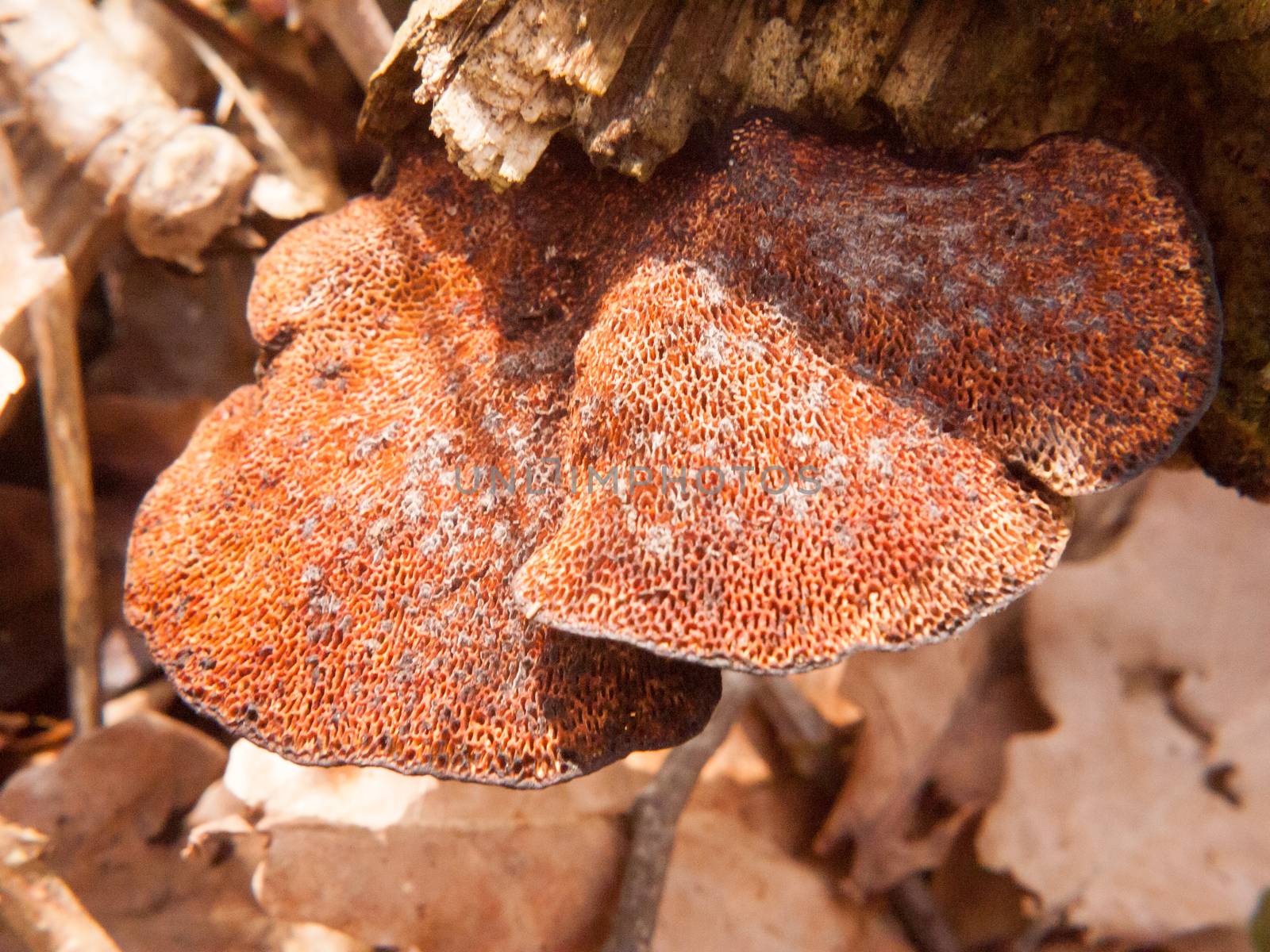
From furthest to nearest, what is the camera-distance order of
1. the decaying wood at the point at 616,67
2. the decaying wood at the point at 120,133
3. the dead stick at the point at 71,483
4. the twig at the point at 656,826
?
1. the dead stick at the point at 71,483
2. the decaying wood at the point at 120,133
3. the twig at the point at 656,826
4. the decaying wood at the point at 616,67

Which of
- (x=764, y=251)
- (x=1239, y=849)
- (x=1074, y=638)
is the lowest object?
(x=1239, y=849)

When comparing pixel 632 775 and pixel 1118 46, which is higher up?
pixel 1118 46

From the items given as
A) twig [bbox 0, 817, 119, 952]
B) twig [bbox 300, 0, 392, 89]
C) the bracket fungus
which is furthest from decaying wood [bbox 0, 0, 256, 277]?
twig [bbox 0, 817, 119, 952]

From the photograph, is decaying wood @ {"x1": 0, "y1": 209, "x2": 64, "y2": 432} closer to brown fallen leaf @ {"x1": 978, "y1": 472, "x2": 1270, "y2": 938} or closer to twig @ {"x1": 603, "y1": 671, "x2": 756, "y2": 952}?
twig @ {"x1": 603, "y1": 671, "x2": 756, "y2": 952}

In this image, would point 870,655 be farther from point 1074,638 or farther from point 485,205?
point 485,205

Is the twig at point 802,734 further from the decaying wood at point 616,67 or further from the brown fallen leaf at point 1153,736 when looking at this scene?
the decaying wood at point 616,67

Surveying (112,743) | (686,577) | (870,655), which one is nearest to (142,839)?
(112,743)

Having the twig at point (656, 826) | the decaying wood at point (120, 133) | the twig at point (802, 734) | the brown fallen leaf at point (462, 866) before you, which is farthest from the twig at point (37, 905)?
the twig at point (802, 734)
